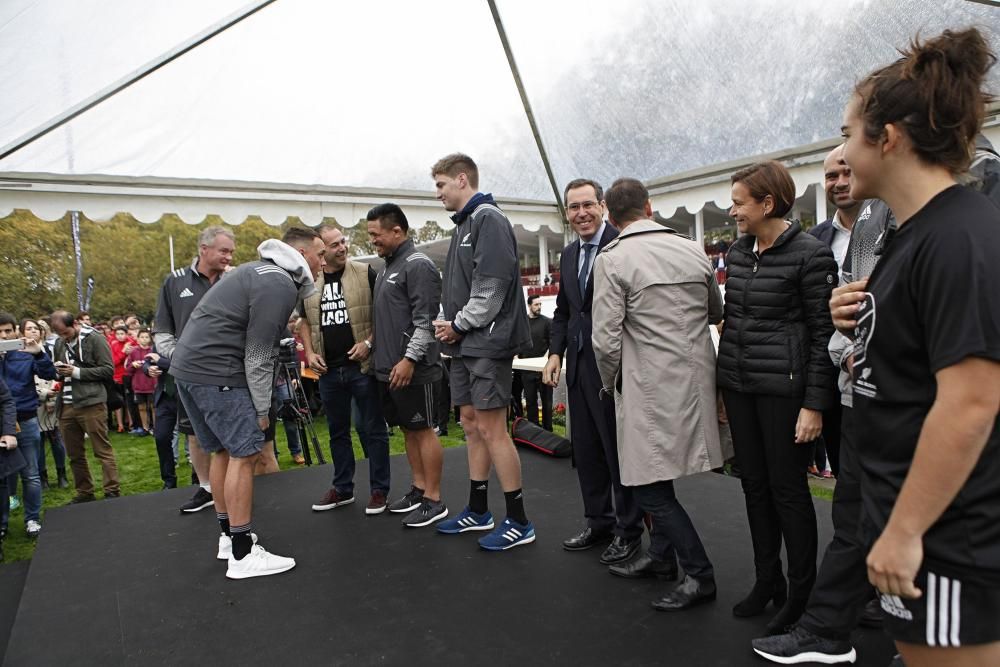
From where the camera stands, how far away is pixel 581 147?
605 centimetres

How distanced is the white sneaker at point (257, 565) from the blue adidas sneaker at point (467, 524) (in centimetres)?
76

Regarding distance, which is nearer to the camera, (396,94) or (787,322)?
(787,322)

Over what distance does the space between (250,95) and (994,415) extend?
216 inches

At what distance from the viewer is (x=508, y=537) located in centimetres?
301

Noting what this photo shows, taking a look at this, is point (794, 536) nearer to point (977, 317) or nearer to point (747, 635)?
point (747, 635)

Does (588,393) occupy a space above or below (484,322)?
below

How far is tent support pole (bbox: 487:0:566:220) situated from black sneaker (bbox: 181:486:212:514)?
4122 mm

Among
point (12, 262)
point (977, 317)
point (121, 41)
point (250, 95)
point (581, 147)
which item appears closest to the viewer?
point (977, 317)

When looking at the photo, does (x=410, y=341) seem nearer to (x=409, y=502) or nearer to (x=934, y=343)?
(x=409, y=502)

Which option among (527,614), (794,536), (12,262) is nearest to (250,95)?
(527,614)

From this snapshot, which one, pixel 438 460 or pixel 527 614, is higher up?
pixel 438 460

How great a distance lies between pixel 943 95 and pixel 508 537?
2512mm

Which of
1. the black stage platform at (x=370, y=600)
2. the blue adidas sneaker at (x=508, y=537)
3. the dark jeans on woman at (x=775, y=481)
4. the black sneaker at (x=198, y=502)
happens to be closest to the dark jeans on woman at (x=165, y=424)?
the black sneaker at (x=198, y=502)

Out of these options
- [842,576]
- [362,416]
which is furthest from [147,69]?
[842,576]
